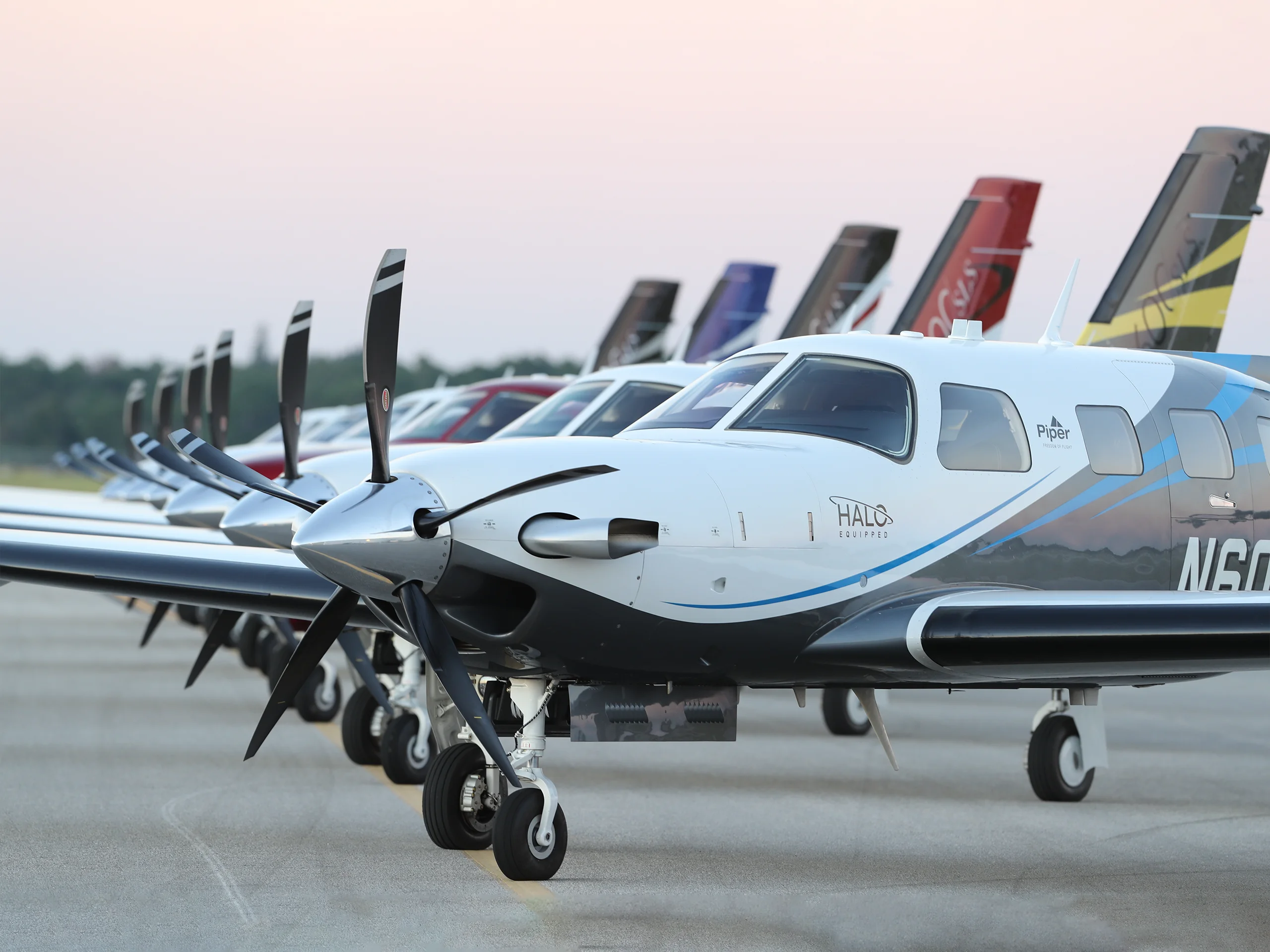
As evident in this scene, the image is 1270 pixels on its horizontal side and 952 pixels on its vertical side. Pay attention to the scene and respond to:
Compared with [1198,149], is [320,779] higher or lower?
lower

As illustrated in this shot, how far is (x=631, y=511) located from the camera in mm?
6914

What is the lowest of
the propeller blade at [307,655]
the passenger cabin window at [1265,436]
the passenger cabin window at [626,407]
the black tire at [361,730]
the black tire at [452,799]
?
the black tire at [361,730]

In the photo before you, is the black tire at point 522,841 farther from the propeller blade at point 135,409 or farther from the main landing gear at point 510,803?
the propeller blade at point 135,409

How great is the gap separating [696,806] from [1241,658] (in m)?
3.71

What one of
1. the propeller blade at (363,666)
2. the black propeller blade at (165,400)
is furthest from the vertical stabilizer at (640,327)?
the propeller blade at (363,666)

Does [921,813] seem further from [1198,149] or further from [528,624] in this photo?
[1198,149]

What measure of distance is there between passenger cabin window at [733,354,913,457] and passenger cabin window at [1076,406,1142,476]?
1174 millimetres

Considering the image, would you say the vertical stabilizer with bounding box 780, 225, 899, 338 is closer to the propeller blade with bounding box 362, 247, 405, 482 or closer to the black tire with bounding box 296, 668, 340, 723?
the black tire with bounding box 296, 668, 340, 723

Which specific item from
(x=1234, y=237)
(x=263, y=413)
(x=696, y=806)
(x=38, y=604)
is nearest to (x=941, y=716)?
(x=1234, y=237)

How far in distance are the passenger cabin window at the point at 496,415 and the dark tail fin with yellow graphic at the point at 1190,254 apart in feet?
16.8

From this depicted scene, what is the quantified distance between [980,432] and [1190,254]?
750 centimetres

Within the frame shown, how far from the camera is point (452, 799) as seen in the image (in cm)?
802

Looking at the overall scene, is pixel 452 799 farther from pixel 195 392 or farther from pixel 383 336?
pixel 195 392

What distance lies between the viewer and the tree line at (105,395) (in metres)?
89.0
